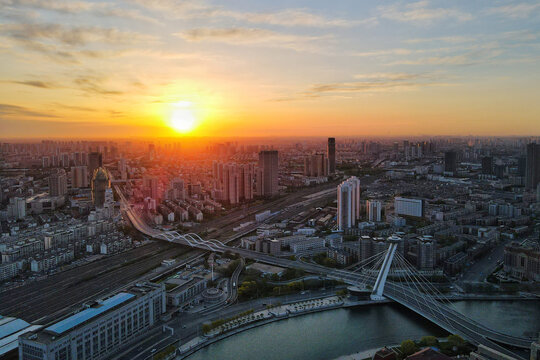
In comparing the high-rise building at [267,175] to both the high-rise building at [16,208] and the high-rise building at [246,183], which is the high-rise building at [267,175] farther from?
the high-rise building at [16,208]

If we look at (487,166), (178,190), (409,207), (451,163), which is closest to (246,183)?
(178,190)

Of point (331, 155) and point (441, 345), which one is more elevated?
point (331, 155)

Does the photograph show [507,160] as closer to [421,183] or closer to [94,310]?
[421,183]

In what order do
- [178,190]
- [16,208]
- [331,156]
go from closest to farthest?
[16,208] < [178,190] < [331,156]

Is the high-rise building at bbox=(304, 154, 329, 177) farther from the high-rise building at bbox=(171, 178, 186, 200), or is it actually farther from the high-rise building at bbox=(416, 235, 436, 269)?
the high-rise building at bbox=(416, 235, 436, 269)

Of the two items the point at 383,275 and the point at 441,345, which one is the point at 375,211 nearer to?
the point at 383,275

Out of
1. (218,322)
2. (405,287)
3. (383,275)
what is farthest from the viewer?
(405,287)
